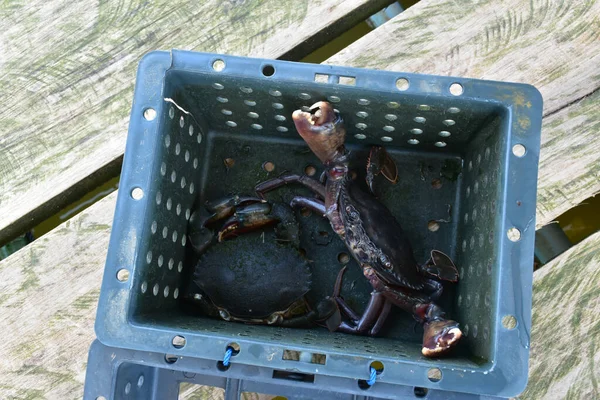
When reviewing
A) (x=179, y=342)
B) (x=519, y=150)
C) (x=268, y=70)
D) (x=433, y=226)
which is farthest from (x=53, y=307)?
(x=519, y=150)

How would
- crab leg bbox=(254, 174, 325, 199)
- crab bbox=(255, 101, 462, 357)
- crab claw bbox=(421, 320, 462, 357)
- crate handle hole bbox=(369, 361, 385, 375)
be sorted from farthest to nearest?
A: crab leg bbox=(254, 174, 325, 199) → crab bbox=(255, 101, 462, 357) → crab claw bbox=(421, 320, 462, 357) → crate handle hole bbox=(369, 361, 385, 375)

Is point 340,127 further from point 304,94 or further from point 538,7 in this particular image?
point 538,7

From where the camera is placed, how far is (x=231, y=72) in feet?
2.41

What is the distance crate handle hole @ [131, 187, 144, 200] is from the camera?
28.0 inches

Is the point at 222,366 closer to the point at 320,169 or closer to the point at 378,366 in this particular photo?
the point at 378,366

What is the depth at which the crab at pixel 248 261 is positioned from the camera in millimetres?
962

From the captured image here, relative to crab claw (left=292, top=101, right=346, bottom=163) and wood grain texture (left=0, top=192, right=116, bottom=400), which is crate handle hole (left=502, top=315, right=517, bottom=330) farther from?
wood grain texture (left=0, top=192, right=116, bottom=400)

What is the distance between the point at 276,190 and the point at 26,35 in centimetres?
61

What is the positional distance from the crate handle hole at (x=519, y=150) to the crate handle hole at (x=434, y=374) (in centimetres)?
30

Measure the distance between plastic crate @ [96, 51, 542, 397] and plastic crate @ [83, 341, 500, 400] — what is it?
0.03m

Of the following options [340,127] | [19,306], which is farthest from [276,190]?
[19,306]

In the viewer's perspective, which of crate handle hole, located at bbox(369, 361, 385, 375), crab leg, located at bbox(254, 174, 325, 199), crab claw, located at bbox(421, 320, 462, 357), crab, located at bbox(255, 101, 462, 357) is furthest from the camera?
crab leg, located at bbox(254, 174, 325, 199)

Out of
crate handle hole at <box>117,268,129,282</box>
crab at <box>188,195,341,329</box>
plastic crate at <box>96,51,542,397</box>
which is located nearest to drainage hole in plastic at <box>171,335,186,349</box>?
plastic crate at <box>96,51,542,397</box>

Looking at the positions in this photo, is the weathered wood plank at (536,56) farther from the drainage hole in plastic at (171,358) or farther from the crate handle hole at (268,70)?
the drainage hole in plastic at (171,358)
